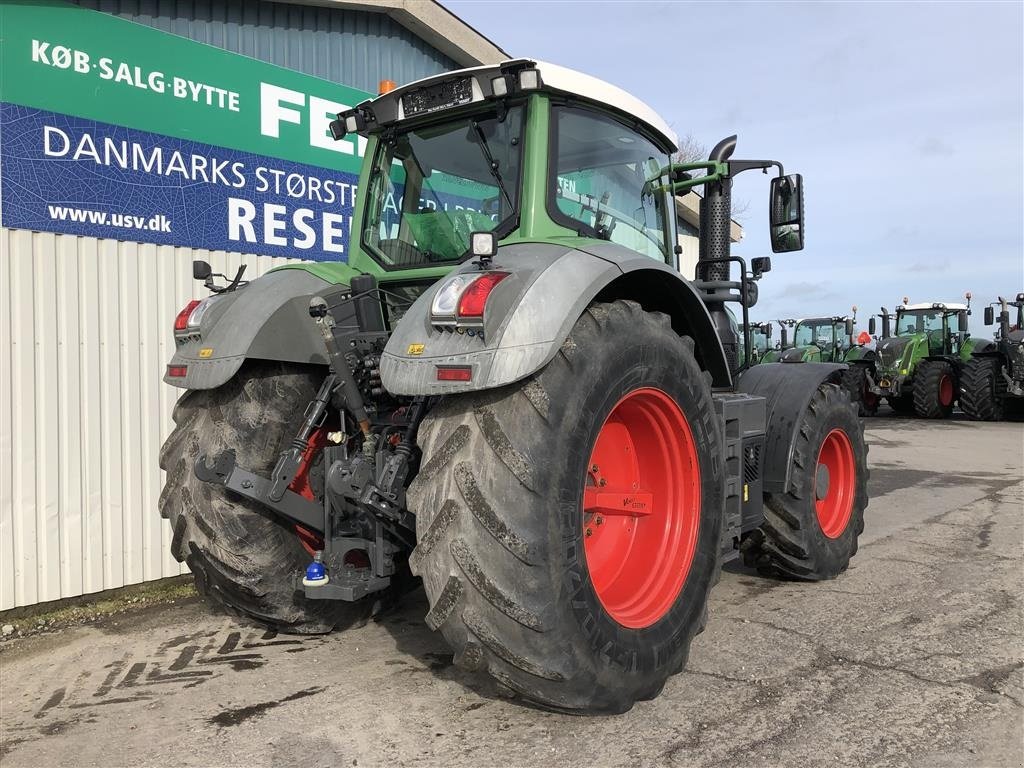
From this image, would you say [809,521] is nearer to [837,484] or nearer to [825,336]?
[837,484]

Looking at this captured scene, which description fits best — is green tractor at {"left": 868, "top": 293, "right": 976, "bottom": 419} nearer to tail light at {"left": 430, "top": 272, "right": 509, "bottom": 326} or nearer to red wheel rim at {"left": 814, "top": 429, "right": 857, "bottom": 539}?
red wheel rim at {"left": 814, "top": 429, "right": 857, "bottom": 539}

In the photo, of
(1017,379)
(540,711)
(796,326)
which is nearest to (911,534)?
(540,711)

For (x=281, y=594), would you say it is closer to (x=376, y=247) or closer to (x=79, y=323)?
(x=376, y=247)

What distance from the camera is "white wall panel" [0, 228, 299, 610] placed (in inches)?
177

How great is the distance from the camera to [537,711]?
3068mm

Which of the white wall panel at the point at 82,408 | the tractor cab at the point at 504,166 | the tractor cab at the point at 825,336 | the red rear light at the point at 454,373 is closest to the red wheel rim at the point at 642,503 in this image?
the tractor cab at the point at 504,166

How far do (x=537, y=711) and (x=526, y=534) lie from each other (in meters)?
0.89

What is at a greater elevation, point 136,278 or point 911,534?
point 136,278

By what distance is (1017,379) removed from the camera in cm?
1739

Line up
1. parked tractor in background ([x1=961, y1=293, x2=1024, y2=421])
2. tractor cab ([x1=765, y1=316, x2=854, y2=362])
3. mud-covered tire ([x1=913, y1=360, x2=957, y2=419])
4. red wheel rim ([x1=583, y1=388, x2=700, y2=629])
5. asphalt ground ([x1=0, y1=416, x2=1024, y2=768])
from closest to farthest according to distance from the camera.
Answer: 1. asphalt ground ([x1=0, y1=416, x2=1024, y2=768])
2. red wheel rim ([x1=583, y1=388, x2=700, y2=629])
3. parked tractor in background ([x1=961, y1=293, x2=1024, y2=421])
4. mud-covered tire ([x1=913, y1=360, x2=957, y2=419])
5. tractor cab ([x1=765, y1=316, x2=854, y2=362])

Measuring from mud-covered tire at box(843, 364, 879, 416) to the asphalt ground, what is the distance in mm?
15482

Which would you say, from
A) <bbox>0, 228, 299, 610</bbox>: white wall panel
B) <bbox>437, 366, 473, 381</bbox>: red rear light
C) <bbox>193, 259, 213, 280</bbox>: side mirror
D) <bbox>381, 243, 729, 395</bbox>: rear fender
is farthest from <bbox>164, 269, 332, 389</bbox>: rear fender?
<bbox>0, 228, 299, 610</bbox>: white wall panel

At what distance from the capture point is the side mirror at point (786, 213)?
4.43 metres

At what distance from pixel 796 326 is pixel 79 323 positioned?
2204 centimetres
